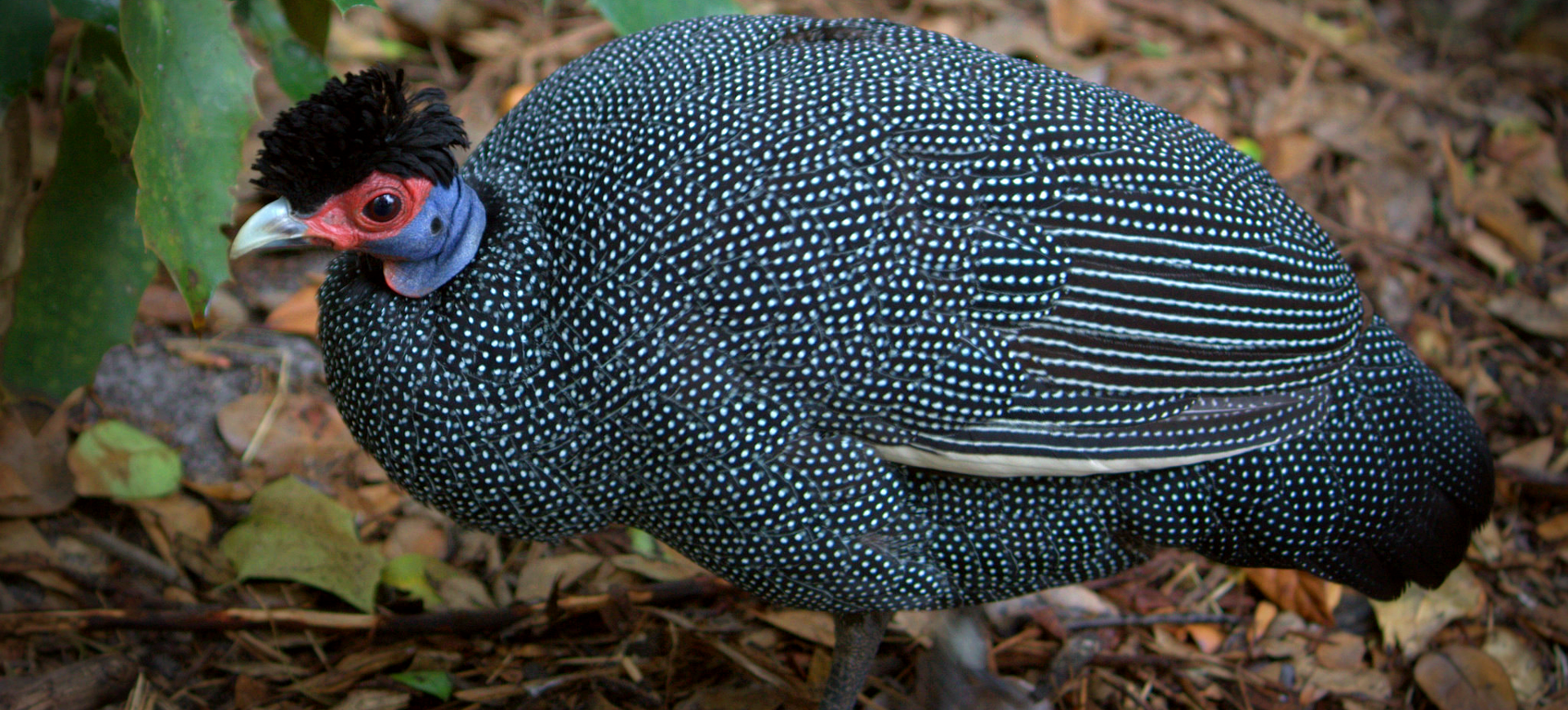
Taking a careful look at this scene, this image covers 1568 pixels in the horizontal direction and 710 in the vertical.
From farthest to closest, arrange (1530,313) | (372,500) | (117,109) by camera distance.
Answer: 1. (1530,313)
2. (372,500)
3. (117,109)

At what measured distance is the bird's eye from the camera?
1626 mm

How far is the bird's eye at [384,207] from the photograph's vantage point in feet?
5.33

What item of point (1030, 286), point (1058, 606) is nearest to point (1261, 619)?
point (1058, 606)

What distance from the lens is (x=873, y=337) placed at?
161 cm

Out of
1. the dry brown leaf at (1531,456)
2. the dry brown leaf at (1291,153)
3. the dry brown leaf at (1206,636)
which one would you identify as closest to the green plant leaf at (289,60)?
the dry brown leaf at (1206,636)

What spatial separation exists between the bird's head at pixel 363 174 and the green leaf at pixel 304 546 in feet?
2.86

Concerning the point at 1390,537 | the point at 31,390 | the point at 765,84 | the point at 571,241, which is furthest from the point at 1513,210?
the point at 31,390

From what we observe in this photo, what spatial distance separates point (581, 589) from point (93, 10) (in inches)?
54.9

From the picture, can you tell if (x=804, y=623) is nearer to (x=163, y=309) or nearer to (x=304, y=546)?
(x=304, y=546)

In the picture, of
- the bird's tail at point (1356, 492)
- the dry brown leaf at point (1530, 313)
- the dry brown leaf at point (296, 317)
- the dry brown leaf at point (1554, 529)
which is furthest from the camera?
the dry brown leaf at point (1530, 313)

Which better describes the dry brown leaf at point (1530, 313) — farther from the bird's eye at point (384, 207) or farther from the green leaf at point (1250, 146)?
the bird's eye at point (384, 207)

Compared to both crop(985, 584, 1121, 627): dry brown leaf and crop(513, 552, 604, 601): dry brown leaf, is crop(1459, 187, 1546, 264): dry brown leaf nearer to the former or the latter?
crop(985, 584, 1121, 627): dry brown leaf

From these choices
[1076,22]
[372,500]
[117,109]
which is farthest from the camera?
[1076,22]

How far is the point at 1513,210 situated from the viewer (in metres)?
3.32
